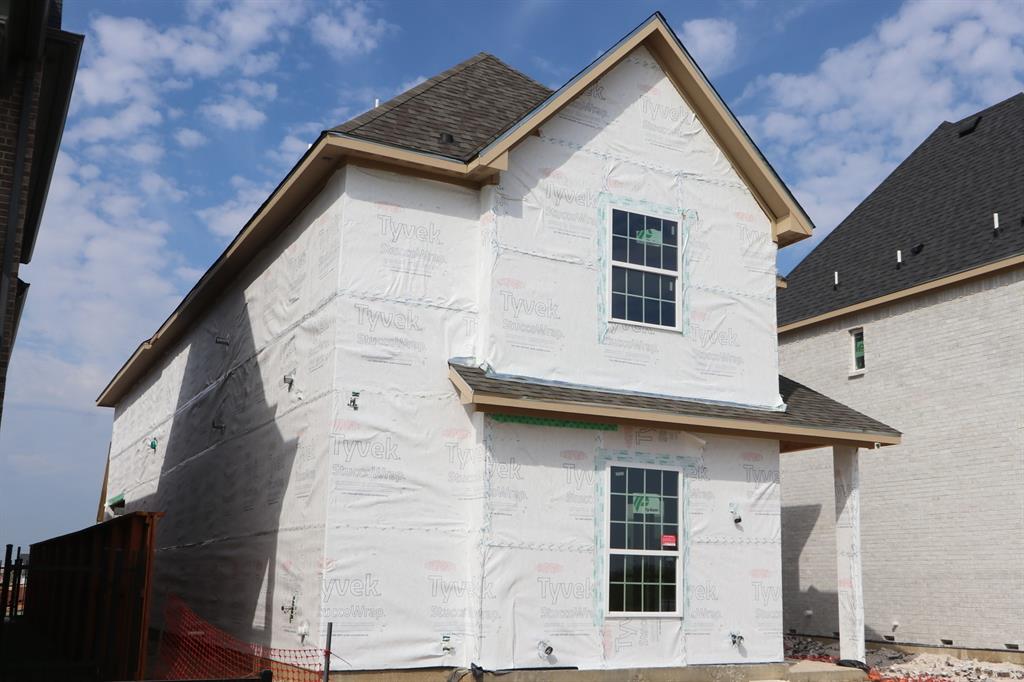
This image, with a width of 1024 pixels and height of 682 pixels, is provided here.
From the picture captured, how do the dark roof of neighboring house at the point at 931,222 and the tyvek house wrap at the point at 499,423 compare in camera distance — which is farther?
the dark roof of neighboring house at the point at 931,222

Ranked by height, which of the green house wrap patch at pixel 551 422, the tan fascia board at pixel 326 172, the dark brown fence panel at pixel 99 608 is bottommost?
the dark brown fence panel at pixel 99 608

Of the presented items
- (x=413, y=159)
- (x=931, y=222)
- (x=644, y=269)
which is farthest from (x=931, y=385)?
(x=413, y=159)

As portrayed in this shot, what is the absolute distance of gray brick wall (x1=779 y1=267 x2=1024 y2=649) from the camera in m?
18.5

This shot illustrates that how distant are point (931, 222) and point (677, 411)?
11.7 m

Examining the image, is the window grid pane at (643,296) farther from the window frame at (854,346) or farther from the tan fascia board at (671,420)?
the window frame at (854,346)

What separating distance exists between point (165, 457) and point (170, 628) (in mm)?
5480

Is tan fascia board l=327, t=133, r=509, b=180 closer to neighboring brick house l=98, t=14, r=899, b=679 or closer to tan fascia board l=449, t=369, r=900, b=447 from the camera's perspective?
neighboring brick house l=98, t=14, r=899, b=679

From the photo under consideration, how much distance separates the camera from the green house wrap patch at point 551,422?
1273 centimetres

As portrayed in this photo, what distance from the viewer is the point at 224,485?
672 inches

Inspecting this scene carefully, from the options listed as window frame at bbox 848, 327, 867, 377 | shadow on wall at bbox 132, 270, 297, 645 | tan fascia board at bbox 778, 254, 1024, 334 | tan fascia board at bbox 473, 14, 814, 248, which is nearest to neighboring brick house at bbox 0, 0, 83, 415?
shadow on wall at bbox 132, 270, 297, 645

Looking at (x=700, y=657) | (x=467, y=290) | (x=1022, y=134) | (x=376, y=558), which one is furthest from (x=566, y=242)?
(x=1022, y=134)

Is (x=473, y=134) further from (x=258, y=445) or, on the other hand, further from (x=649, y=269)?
(x=258, y=445)

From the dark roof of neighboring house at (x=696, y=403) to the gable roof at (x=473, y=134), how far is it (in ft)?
8.51

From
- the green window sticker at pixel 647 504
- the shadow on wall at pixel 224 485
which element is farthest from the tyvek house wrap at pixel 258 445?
the green window sticker at pixel 647 504
